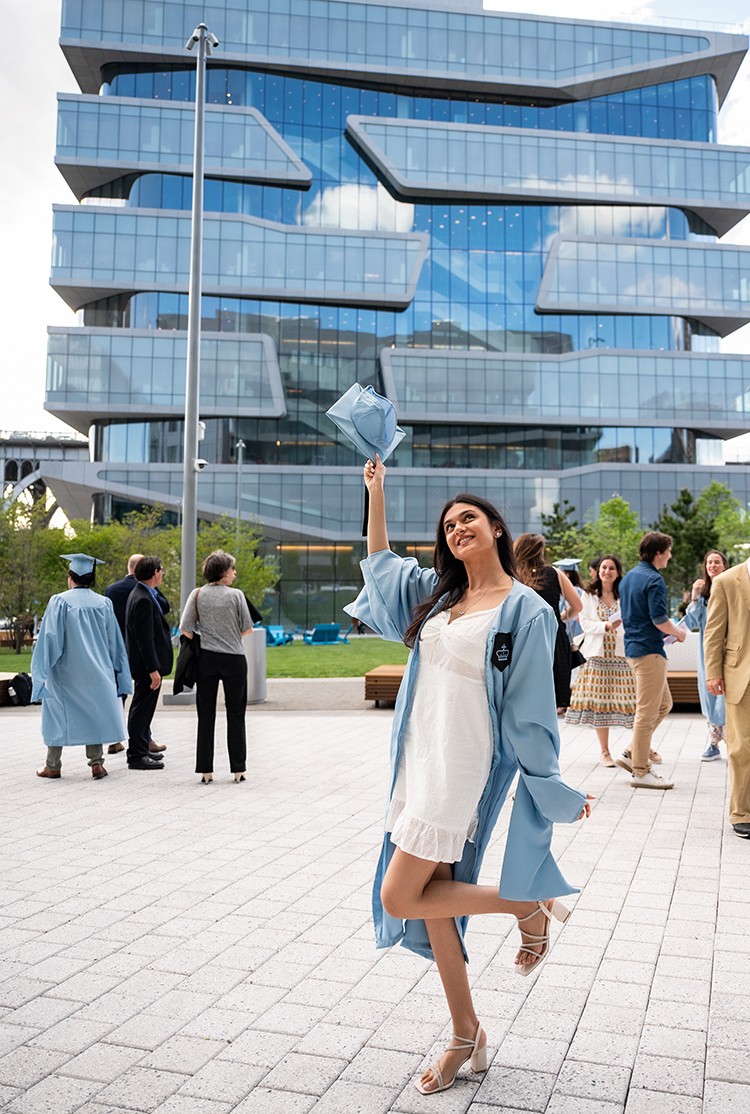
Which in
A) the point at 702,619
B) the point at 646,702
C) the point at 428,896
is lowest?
the point at 428,896

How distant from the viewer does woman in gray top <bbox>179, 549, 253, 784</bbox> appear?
27.7 feet

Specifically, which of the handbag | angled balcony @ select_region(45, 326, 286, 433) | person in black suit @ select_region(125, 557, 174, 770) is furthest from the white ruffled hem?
angled balcony @ select_region(45, 326, 286, 433)

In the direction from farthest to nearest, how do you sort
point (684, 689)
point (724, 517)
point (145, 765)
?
point (724, 517), point (684, 689), point (145, 765)

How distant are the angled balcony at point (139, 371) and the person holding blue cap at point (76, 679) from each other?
48985mm

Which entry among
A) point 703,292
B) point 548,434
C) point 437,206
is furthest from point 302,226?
point 703,292

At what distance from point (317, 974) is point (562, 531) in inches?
2005

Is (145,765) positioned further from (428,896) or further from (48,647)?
(428,896)

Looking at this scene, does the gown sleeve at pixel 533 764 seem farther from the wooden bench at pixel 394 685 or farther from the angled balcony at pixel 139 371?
the angled balcony at pixel 139 371

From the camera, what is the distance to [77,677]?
896 cm

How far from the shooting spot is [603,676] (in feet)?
29.9

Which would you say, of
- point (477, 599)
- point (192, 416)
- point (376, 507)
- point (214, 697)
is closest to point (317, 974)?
point (477, 599)

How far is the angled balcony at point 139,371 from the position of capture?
185 feet

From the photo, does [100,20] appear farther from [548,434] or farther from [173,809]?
[173,809]

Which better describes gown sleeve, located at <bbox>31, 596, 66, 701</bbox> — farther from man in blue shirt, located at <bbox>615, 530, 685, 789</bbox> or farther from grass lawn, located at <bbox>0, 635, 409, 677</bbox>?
grass lawn, located at <bbox>0, 635, 409, 677</bbox>
